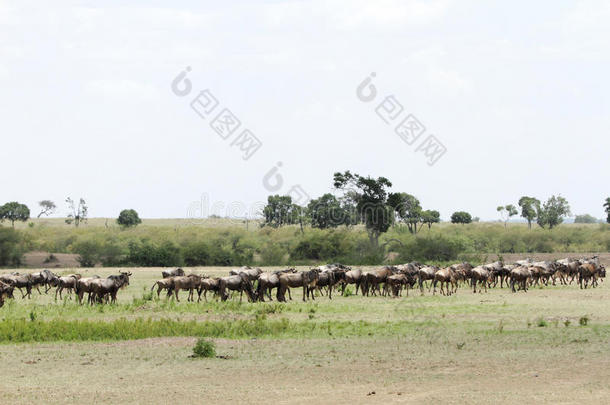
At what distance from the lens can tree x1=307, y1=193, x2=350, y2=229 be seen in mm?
93500

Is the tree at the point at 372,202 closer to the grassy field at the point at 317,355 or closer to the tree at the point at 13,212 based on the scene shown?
the grassy field at the point at 317,355

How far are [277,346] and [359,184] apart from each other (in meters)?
50.9

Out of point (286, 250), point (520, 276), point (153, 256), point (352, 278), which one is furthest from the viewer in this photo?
point (286, 250)

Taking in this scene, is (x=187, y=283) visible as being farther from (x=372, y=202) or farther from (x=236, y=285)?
(x=372, y=202)

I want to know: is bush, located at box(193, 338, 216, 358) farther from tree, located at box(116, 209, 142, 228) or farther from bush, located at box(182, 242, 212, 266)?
tree, located at box(116, 209, 142, 228)

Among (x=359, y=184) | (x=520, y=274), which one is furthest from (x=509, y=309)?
(x=359, y=184)

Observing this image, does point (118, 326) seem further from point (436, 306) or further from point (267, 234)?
point (267, 234)

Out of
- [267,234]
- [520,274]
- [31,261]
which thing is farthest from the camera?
[267,234]

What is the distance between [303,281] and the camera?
34031 mm

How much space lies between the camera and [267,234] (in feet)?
319

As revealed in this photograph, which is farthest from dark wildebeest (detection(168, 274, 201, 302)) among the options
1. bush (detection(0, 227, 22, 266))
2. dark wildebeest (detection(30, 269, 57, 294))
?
bush (detection(0, 227, 22, 266))

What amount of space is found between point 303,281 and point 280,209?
8043cm

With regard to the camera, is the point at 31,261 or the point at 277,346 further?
the point at 31,261

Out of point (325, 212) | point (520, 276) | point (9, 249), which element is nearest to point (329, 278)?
point (520, 276)
